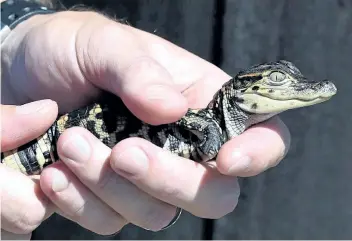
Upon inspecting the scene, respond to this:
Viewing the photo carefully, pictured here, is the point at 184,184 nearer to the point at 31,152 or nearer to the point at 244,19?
the point at 31,152

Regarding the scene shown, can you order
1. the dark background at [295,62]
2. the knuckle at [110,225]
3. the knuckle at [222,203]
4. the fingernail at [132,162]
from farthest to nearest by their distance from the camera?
1. the dark background at [295,62]
2. the knuckle at [110,225]
3. the knuckle at [222,203]
4. the fingernail at [132,162]

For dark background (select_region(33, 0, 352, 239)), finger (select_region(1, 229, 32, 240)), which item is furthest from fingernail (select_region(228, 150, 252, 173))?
dark background (select_region(33, 0, 352, 239))

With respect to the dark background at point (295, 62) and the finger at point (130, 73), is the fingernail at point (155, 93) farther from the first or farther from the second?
the dark background at point (295, 62)

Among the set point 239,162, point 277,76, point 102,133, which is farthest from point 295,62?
point 239,162

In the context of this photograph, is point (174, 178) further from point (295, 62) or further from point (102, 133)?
point (295, 62)

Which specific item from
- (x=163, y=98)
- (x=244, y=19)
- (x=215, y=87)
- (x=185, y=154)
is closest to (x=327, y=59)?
(x=244, y=19)

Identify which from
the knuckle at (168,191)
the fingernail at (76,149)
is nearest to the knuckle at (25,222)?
the fingernail at (76,149)

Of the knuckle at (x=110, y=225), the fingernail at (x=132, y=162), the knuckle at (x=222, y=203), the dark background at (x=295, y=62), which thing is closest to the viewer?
the fingernail at (x=132, y=162)
